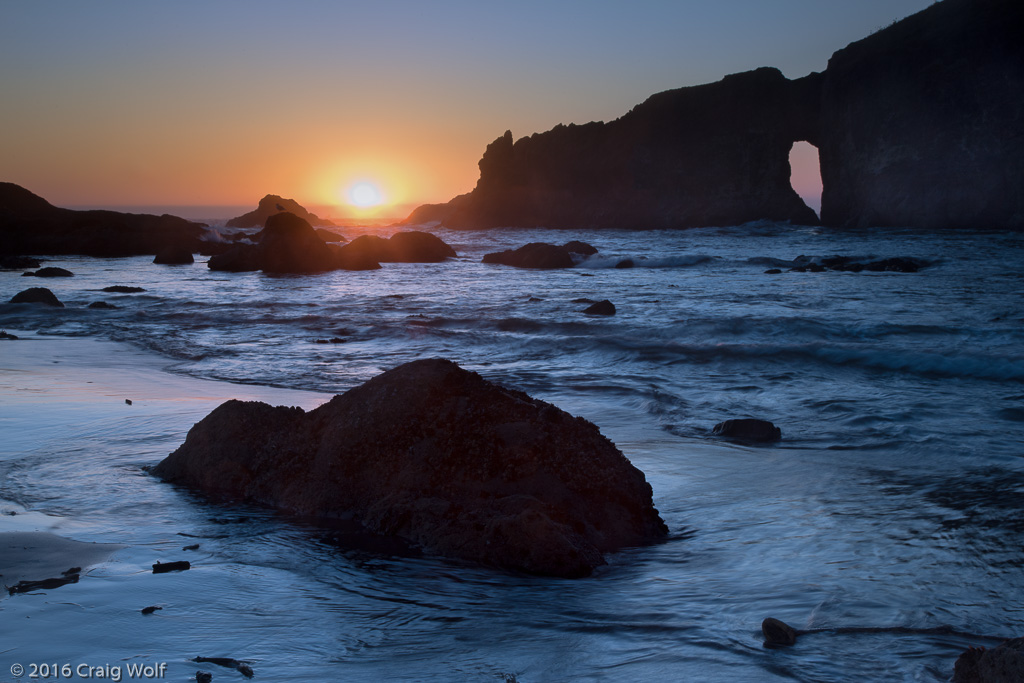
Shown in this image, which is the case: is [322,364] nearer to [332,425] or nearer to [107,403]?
[107,403]

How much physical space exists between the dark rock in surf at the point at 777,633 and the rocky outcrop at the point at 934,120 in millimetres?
48266

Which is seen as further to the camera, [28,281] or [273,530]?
[28,281]

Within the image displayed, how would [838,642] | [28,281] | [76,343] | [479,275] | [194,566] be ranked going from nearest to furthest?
[838,642], [194,566], [76,343], [28,281], [479,275]

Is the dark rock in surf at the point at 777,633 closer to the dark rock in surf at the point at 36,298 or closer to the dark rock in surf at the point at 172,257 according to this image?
the dark rock in surf at the point at 36,298

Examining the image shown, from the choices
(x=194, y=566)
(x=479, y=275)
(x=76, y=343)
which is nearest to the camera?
(x=194, y=566)

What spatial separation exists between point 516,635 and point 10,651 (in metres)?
1.35

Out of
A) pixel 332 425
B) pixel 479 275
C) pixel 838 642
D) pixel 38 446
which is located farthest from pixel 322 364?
pixel 479 275

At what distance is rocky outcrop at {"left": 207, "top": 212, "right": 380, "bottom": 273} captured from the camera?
83.0ft

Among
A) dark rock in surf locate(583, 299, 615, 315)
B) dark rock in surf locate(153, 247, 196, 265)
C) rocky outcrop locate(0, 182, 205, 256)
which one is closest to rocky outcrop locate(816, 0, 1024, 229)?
dark rock in surf locate(583, 299, 615, 315)

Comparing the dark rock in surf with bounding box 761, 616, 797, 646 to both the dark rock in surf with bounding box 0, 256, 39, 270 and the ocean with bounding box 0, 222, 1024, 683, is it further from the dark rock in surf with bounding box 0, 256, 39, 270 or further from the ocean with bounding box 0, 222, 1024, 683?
the dark rock in surf with bounding box 0, 256, 39, 270

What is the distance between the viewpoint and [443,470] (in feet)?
9.77

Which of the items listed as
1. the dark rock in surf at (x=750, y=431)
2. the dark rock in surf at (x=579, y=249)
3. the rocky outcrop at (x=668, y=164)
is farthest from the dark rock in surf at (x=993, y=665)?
the rocky outcrop at (x=668, y=164)

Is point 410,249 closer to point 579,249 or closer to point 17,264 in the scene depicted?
point 579,249

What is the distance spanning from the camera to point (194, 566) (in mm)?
2592
